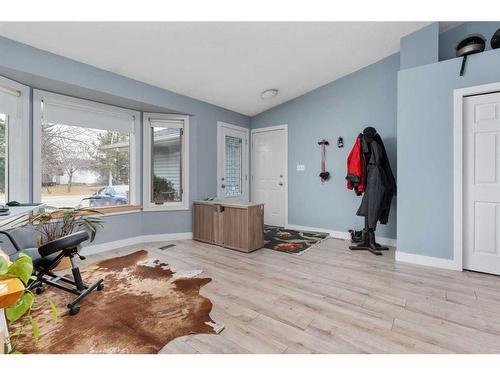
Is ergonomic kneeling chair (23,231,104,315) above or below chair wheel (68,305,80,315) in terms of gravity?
above

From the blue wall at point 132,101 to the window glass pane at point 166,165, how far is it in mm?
217

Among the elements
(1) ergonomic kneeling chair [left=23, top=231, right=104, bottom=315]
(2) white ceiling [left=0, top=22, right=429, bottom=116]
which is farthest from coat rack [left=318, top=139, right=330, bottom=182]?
(1) ergonomic kneeling chair [left=23, top=231, right=104, bottom=315]

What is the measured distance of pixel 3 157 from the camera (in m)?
2.63

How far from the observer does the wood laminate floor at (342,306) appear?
1.47 metres

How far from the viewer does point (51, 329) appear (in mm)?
1630

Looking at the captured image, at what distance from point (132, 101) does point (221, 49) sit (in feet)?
4.60

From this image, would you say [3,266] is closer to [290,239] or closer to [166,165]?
[166,165]

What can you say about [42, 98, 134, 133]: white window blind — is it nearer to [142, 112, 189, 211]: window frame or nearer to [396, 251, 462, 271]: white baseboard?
[142, 112, 189, 211]: window frame

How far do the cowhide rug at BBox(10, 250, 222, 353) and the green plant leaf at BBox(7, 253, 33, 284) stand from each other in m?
1.02

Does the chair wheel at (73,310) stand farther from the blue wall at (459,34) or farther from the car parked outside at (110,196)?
the blue wall at (459,34)

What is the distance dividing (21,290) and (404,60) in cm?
396

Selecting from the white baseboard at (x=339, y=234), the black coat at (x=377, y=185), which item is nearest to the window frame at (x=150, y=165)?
the white baseboard at (x=339, y=234)

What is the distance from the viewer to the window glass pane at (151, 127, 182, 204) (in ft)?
12.9

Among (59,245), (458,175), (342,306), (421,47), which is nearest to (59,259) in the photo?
(59,245)
